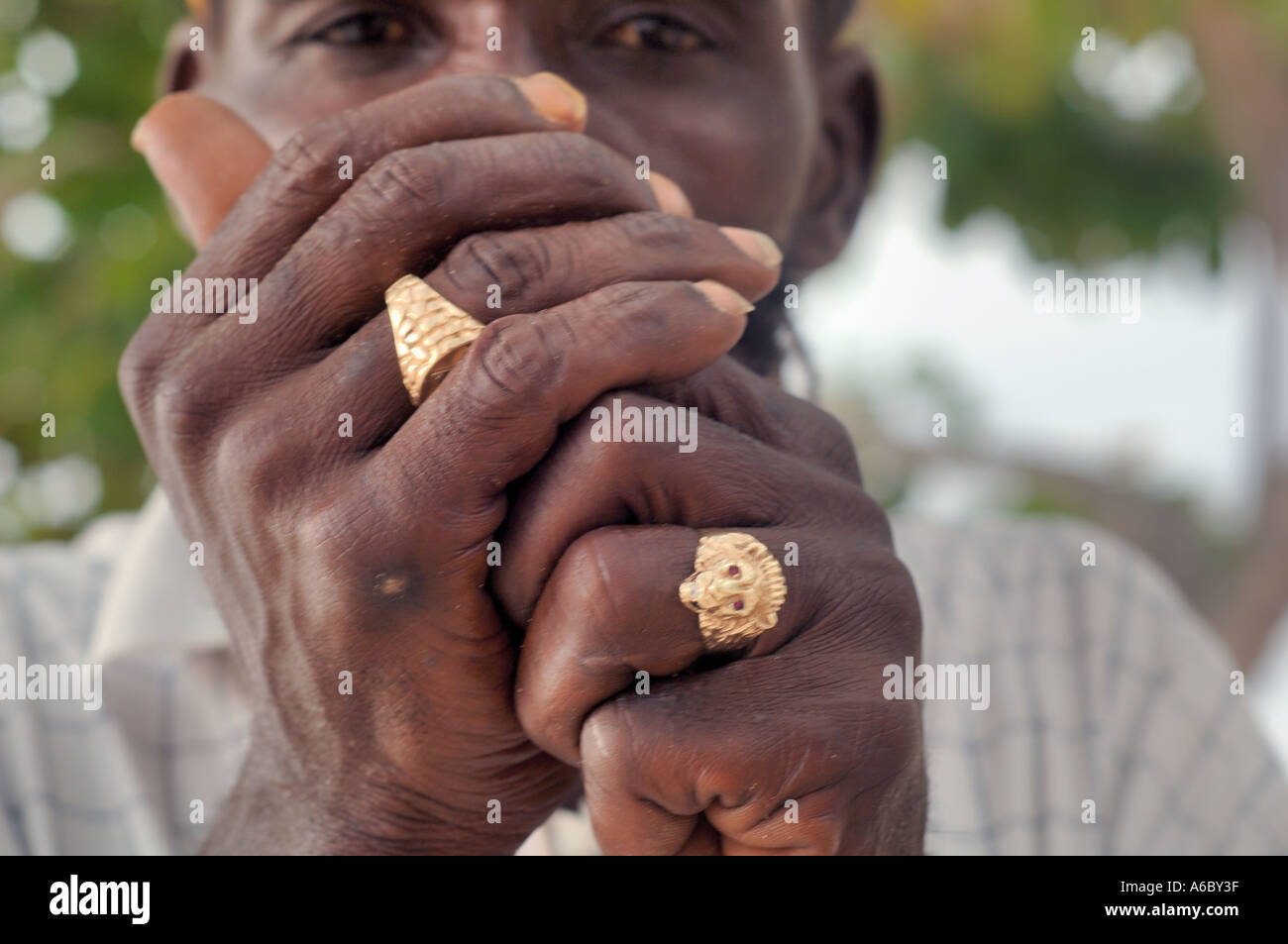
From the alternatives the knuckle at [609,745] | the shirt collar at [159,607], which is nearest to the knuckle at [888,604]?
the knuckle at [609,745]

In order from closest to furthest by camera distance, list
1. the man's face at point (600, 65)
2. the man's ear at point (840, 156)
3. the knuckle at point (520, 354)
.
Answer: the knuckle at point (520, 354), the man's face at point (600, 65), the man's ear at point (840, 156)

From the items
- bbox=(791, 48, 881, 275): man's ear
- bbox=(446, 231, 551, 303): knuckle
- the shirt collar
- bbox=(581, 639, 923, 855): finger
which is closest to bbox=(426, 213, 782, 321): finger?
bbox=(446, 231, 551, 303): knuckle

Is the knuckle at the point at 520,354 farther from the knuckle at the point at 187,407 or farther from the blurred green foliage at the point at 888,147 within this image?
the blurred green foliage at the point at 888,147

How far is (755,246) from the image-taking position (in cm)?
83

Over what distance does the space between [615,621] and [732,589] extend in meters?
0.08

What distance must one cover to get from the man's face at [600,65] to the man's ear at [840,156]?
0.27 m

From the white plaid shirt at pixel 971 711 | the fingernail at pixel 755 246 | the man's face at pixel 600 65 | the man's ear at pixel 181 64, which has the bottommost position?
the white plaid shirt at pixel 971 711

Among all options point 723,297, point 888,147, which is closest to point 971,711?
point 723,297

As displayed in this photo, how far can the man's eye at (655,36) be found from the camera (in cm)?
121

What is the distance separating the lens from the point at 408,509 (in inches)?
27.9

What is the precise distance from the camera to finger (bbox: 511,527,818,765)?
2.30 feet

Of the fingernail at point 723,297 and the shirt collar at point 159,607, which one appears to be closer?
the fingernail at point 723,297

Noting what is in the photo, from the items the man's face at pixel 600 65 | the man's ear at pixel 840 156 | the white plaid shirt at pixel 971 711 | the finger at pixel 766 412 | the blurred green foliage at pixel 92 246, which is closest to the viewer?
the finger at pixel 766 412
